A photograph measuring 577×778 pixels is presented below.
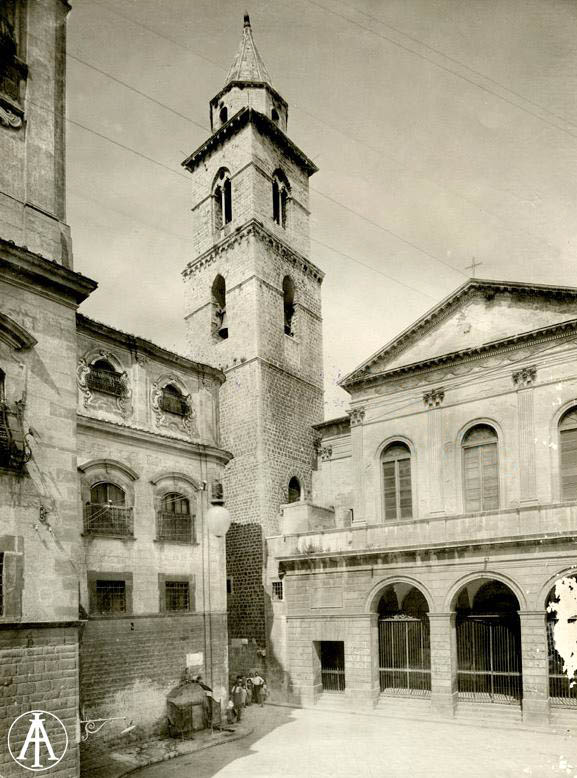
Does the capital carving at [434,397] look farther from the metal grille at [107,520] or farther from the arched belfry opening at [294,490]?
the metal grille at [107,520]

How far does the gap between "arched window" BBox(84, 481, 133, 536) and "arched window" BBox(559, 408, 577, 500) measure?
13.4 meters

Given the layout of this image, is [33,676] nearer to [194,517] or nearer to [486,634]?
[194,517]

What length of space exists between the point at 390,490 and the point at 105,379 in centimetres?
1187

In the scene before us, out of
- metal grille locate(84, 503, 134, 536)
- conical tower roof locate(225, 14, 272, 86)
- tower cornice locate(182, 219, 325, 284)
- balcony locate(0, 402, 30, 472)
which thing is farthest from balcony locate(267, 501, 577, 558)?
conical tower roof locate(225, 14, 272, 86)

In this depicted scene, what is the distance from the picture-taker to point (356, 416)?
2819cm

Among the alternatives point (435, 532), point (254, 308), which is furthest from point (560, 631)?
point (254, 308)

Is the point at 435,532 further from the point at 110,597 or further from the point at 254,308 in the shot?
the point at 254,308

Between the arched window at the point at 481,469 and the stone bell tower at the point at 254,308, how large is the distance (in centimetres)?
761

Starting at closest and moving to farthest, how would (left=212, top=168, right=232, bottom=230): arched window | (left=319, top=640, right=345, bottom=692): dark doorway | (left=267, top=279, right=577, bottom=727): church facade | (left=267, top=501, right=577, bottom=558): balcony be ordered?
(left=267, top=501, right=577, bottom=558): balcony < (left=267, top=279, right=577, bottom=727): church facade < (left=319, top=640, right=345, bottom=692): dark doorway < (left=212, top=168, right=232, bottom=230): arched window

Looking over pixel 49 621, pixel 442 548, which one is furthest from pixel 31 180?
pixel 442 548

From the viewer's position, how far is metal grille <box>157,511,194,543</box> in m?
20.7

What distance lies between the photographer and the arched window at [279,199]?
3297 cm

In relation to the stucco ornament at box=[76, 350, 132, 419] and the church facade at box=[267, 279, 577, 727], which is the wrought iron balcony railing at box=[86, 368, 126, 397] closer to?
the stucco ornament at box=[76, 350, 132, 419]

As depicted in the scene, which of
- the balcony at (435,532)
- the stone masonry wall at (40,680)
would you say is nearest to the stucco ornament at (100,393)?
the stone masonry wall at (40,680)
